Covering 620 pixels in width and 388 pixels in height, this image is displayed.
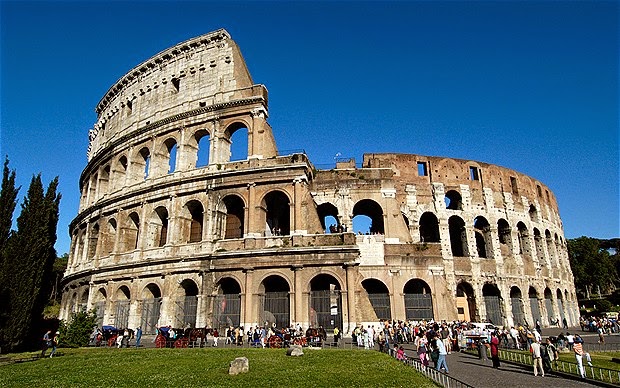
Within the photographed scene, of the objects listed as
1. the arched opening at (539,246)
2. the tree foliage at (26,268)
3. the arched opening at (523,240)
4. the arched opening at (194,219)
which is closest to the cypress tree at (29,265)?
the tree foliage at (26,268)

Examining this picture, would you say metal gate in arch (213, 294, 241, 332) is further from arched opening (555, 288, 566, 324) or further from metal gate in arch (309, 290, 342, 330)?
arched opening (555, 288, 566, 324)

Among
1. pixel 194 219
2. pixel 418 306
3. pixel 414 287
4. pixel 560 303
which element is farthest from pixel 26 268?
pixel 560 303

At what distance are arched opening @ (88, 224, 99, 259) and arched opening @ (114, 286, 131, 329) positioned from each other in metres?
5.21

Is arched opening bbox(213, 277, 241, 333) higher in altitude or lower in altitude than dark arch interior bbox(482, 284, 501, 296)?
lower

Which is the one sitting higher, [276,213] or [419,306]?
[276,213]

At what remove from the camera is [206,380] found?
9.85m

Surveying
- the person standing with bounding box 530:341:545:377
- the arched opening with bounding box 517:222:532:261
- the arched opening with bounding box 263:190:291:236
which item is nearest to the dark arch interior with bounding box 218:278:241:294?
the arched opening with bounding box 263:190:291:236

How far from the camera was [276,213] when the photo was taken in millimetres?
24531

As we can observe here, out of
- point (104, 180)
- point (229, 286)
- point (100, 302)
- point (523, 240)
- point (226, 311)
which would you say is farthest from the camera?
point (523, 240)

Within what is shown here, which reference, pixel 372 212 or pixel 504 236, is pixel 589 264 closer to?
pixel 504 236

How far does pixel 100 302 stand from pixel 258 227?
11.8 metres

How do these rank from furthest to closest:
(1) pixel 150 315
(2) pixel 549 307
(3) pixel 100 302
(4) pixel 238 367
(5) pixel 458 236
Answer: (5) pixel 458 236, (2) pixel 549 307, (3) pixel 100 302, (1) pixel 150 315, (4) pixel 238 367

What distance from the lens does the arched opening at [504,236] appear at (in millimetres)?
29844

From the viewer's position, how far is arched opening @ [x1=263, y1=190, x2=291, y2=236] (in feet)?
74.9
